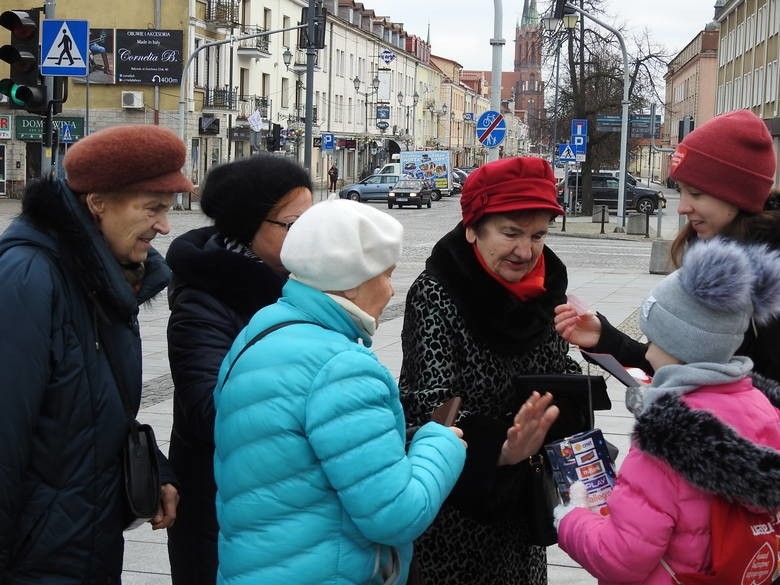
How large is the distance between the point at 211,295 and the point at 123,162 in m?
0.52

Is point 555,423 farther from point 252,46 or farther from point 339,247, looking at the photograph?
point 252,46

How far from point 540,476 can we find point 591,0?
1754 inches

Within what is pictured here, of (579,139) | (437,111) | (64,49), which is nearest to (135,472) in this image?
(64,49)

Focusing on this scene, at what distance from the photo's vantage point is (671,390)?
7.89 ft

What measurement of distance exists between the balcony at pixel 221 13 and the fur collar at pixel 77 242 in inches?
1779

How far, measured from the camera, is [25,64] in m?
11.0

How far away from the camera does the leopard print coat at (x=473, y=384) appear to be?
2805mm

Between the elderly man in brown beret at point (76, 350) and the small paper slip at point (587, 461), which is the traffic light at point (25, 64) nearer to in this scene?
the elderly man in brown beret at point (76, 350)

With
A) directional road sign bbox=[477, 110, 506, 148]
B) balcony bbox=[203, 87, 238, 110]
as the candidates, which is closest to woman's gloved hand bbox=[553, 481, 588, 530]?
Result: directional road sign bbox=[477, 110, 506, 148]

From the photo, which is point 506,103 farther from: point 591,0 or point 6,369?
point 6,369

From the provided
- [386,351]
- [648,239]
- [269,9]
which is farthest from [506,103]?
[386,351]

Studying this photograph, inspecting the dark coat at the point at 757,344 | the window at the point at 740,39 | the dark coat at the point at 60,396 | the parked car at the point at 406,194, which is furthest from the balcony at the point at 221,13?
the dark coat at the point at 60,396

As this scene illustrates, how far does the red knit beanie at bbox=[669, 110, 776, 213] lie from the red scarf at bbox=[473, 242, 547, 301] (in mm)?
533

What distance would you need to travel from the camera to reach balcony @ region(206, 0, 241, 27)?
4606 centimetres
